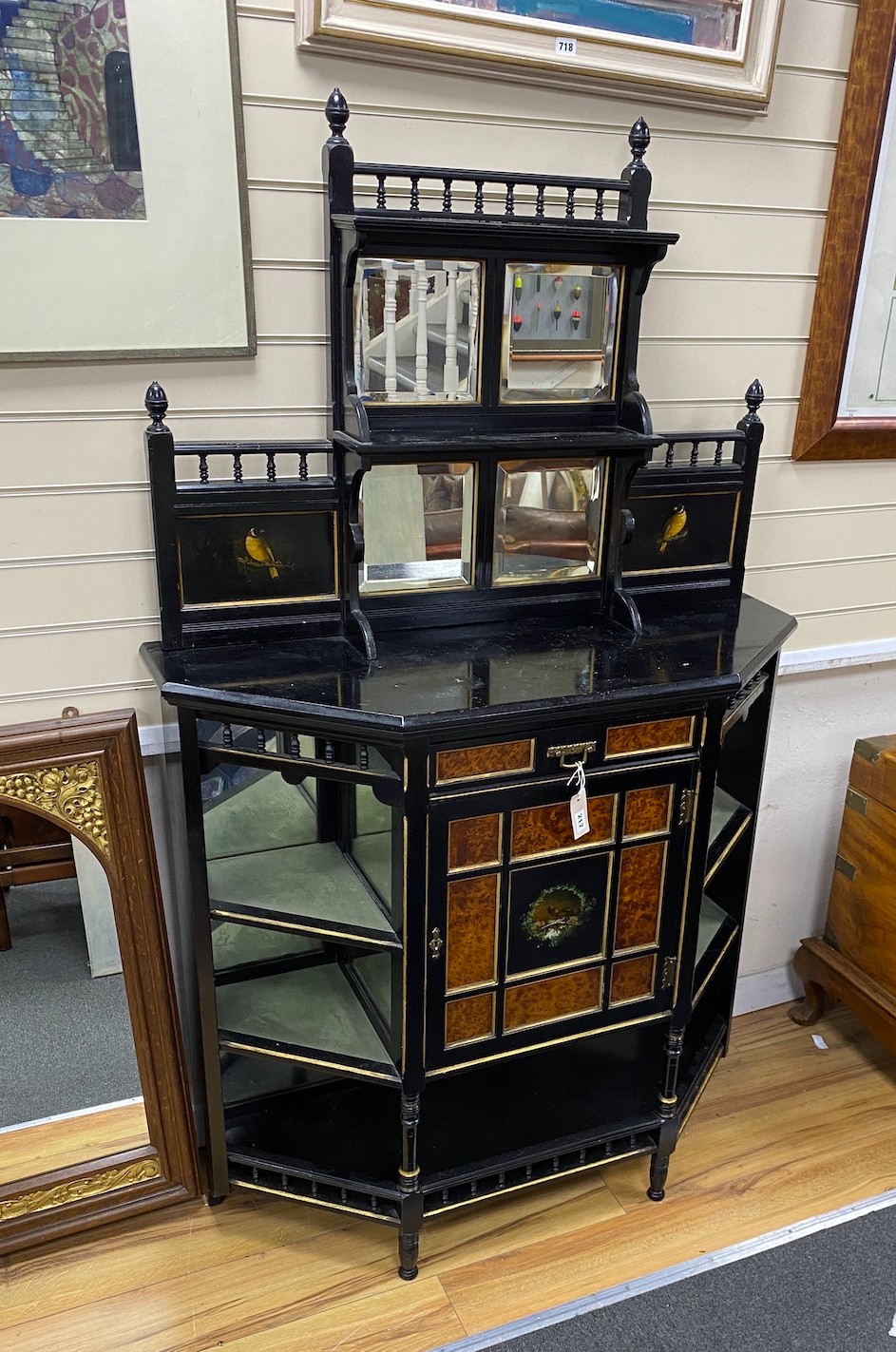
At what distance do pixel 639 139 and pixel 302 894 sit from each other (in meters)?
1.43

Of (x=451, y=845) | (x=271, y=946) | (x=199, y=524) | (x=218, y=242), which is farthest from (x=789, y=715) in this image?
(x=218, y=242)

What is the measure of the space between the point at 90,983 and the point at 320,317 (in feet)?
4.20

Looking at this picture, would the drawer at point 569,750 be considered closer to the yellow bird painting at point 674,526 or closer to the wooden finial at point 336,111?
the yellow bird painting at point 674,526

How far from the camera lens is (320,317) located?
1852 millimetres

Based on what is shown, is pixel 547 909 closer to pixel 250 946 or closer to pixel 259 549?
pixel 250 946

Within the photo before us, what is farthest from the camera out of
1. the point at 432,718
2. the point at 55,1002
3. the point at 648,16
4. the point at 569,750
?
the point at 55,1002

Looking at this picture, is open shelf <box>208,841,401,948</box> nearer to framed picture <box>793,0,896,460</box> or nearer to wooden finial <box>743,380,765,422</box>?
wooden finial <box>743,380,765,422</box>

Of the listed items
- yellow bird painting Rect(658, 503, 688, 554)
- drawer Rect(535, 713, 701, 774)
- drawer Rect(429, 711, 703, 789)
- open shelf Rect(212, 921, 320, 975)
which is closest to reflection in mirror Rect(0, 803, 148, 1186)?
open shelf Rect(212, 921, 320, 975)

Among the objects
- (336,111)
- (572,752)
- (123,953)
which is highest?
(336,111)

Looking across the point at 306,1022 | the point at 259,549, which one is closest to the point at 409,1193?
the point at 306,1022

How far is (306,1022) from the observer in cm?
197

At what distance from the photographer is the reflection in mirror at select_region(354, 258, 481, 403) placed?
179 centimetres

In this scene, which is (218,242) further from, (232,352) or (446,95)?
(446,95)

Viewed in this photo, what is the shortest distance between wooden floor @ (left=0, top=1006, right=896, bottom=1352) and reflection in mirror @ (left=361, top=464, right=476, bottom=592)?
4.23 feet
